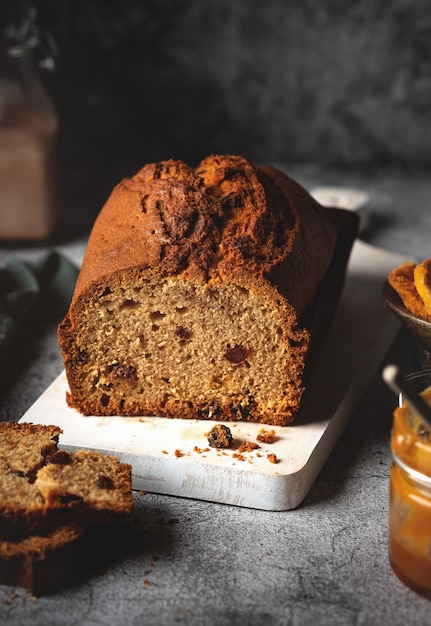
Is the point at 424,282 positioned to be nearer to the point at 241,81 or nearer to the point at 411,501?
the point at 411,501

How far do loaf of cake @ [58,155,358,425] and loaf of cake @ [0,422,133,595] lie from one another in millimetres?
496

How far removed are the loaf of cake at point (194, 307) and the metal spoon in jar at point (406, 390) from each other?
0.75 m

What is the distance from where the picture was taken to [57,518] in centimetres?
249

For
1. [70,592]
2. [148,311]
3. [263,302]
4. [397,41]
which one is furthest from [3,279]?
[397,41]

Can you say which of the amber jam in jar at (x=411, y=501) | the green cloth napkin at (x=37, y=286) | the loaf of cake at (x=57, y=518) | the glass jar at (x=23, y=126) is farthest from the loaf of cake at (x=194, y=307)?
the glass jar at (x=23, y=126)

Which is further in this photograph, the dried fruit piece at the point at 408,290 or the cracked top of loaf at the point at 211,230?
the dried fruit piece at the point at 408,290

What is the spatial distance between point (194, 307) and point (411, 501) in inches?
39.8

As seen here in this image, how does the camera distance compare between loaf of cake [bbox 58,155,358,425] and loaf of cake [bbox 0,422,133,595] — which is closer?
loaf of cake [bbox 0,422,133,595]

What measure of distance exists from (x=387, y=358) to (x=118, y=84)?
3127 millimetres

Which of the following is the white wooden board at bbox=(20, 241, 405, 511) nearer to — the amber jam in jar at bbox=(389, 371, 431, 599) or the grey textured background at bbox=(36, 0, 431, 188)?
the amber jam in jar at bbox=(389, 371, 431, 599)

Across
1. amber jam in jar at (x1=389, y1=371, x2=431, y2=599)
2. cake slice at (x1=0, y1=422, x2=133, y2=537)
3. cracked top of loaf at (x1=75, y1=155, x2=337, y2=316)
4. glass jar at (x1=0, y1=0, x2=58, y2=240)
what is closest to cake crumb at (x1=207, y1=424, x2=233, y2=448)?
cake slice at (x1=0, y1=422, x2=133, y2=537)

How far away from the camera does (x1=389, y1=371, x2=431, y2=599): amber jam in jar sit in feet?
7.71

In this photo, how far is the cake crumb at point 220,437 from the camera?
296 centimetres

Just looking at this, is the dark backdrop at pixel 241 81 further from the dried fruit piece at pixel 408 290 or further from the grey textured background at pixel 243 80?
the dried fruit piece at pixel 408 290
